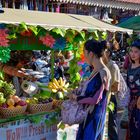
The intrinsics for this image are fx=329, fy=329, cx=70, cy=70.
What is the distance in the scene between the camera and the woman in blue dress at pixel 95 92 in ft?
10.1

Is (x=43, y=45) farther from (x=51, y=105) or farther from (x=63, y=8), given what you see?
(x=63, y=8)

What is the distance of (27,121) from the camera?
3.56 meters

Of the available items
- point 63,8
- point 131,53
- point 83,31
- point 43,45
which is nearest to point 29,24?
point 43,45

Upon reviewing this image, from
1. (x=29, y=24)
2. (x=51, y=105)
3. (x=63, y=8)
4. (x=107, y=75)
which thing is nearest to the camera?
(x=107, y=75)

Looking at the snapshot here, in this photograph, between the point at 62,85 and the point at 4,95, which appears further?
the point at 62,85

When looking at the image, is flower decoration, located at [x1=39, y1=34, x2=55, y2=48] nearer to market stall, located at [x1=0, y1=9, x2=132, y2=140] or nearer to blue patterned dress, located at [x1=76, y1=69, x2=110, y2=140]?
market stall, located at [x1=0, y1=9, x2=132, y2=140]

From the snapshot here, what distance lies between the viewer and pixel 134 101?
151 inches

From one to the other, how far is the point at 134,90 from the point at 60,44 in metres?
1.10

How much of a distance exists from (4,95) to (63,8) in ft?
26.0

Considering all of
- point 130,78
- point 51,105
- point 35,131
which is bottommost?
point 35,131

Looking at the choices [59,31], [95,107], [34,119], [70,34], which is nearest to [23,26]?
[59,31]

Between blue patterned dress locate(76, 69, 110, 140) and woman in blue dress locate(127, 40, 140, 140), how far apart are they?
2.23 feet

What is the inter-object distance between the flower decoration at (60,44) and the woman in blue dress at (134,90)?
3.00ft

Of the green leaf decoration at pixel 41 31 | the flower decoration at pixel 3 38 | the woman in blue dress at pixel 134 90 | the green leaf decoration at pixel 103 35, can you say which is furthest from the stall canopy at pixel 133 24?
the flower decoration at pixel 3 38
